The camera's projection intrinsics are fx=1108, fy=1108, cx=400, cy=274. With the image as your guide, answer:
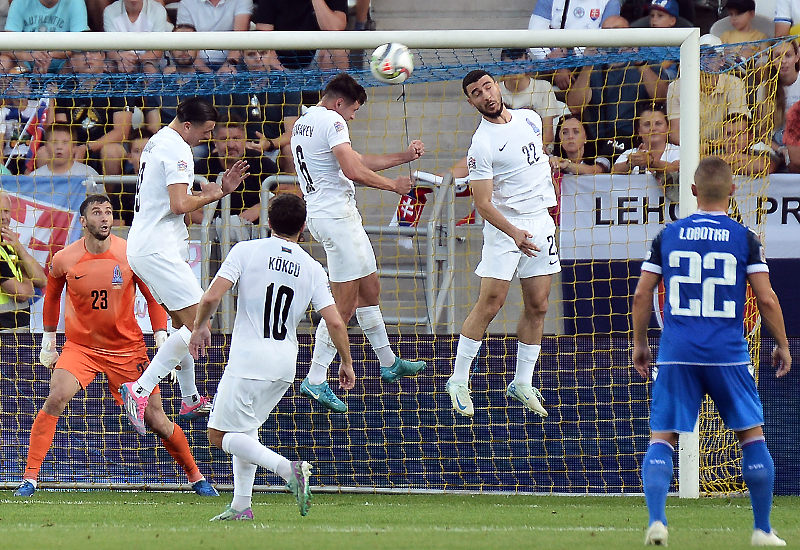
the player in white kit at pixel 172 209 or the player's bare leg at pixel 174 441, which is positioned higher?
the player in white kit at pixel 172 209

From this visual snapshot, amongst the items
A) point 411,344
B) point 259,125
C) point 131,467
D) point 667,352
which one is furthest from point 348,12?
point 667,352

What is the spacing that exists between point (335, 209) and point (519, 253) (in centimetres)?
139

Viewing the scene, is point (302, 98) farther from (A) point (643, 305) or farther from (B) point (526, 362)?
(A) point (643, 305)

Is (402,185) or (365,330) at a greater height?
(402,185)

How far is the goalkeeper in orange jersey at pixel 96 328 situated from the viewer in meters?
7.60

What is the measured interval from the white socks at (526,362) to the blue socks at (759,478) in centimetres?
304

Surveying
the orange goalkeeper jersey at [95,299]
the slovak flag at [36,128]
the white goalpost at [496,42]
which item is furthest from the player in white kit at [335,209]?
the slovak flag at [36,128]

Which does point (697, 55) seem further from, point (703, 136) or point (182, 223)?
point (182, 223)

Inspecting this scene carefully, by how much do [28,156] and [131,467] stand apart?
4566mm

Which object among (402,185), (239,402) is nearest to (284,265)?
(239,402)

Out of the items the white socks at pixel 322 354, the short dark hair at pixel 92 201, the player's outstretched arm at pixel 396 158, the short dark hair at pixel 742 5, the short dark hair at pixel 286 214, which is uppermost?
the short dark hair at pixel 742 5

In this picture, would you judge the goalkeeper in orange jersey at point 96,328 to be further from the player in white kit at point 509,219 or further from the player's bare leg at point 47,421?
the player in white kit at point 509,219

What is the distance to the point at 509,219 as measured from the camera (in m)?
8.10

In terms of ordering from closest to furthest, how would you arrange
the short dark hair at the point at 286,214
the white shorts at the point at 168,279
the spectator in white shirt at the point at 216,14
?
the short dark hair at the point at 286,214, the white shorts at the point at 168,279, the spectator in white shirt at the point at 216,14
